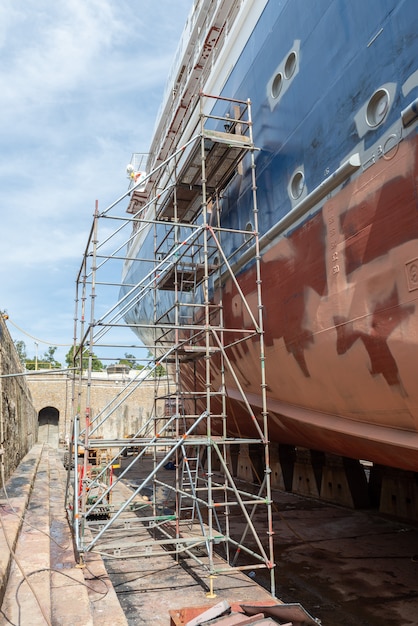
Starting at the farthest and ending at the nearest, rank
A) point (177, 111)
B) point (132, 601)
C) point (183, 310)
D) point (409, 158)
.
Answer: point (177, 111)
point (183, 310)
point (132, 601)
point (409, 158)

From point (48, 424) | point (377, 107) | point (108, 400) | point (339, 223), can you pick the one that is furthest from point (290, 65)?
point (48, 424)

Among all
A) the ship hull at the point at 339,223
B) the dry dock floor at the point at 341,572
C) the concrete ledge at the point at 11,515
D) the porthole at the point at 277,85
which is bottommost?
the dry dock floor at the point at 341,572

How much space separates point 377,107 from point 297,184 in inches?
56.8

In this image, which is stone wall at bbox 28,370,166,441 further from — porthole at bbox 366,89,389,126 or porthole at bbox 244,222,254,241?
porthole at bbox 366,89,389,126

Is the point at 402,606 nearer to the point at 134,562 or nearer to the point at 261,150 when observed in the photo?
the point at 134,562

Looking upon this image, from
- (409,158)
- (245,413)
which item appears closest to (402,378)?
(409,158)

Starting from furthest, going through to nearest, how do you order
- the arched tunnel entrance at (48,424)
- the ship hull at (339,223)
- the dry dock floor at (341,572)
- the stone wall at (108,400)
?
the arched tunnel entrance at (48,424) < the stone wall at (108,400) < the dry dock floor at (341,572) < the ship hull at (339,223)

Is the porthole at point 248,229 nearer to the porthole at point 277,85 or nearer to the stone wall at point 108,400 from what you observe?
the porthole at point 277,85

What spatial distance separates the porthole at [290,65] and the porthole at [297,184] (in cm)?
128

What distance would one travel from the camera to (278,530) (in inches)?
353

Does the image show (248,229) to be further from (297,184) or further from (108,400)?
(108,400)

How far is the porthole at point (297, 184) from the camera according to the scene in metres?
5.59

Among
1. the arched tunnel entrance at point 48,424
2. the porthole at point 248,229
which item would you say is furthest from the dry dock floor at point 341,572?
the arched tunnel entrance at point 48,424

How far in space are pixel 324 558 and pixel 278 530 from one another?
68.4 inches
